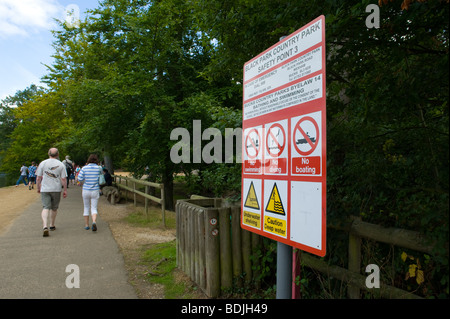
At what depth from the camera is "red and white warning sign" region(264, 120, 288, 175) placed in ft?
7.17

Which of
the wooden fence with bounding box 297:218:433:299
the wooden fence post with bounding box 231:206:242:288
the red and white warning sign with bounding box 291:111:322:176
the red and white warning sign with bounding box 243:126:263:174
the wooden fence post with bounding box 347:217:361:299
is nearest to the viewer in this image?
the red and white warning sign with bounding box 291:111:322:176

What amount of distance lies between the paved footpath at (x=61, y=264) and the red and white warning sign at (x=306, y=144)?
10.4ft

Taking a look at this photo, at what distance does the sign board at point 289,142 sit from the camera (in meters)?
1.90

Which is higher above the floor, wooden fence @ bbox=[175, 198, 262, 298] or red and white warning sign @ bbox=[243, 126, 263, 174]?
red and white warning sign @ bbox=[243, 126, 263, 174]

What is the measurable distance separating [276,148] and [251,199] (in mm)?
541

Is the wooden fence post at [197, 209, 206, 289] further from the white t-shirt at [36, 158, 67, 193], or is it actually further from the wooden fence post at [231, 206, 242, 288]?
the white t-shirt at [36, 158, 67, 193]

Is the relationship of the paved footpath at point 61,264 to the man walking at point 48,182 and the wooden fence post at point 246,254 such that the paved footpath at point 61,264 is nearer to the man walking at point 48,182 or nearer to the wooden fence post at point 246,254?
the man walking at point 48,182

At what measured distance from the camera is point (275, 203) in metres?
2.27

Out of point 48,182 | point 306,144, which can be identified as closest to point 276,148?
point 306,144

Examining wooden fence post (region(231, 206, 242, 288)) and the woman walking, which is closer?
wooden fence post (region(231, 206, 242, 288))

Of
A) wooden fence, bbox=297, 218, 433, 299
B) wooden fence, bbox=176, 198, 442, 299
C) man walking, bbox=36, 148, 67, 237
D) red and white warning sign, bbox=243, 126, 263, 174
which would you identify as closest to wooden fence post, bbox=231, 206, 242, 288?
wooden fence, bbox=176, 198, 442, 299

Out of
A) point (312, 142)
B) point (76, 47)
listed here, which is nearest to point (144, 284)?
point (312, 142)

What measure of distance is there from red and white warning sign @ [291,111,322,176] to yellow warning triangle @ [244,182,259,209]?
1.82ft

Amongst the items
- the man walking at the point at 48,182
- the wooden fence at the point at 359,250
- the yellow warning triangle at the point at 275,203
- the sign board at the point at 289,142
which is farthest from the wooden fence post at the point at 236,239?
the man walking at the point at 48,182
